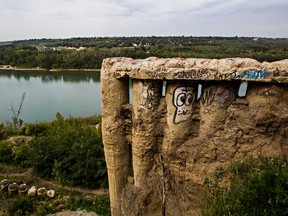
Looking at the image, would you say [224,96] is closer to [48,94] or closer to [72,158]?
[72,158]

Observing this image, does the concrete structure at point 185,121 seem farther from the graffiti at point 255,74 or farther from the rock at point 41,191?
the rock at point 41,191

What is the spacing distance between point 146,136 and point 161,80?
1169 mm

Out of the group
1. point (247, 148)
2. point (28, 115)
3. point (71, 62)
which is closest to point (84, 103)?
point (28, 115)

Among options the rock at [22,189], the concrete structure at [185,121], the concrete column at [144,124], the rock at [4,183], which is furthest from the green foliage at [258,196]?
the rock at [4,183]

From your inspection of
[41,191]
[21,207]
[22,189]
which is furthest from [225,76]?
[22,189]

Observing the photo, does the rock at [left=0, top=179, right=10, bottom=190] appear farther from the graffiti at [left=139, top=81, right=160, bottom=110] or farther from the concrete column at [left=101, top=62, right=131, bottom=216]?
the graffiti at [left=139, top=81, right=160, bottom=110]

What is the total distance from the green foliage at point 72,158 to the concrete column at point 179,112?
6459 mm

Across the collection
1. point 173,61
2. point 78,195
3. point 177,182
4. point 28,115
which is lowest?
point 28,115

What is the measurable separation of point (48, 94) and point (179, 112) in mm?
32667

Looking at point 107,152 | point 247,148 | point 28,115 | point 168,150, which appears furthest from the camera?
point 28,115

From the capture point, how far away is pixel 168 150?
17.9 ft

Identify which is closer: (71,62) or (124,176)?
(124,176)

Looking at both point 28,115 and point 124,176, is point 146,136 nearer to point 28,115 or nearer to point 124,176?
point 124,176

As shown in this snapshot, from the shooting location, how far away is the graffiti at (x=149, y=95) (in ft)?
17.5
